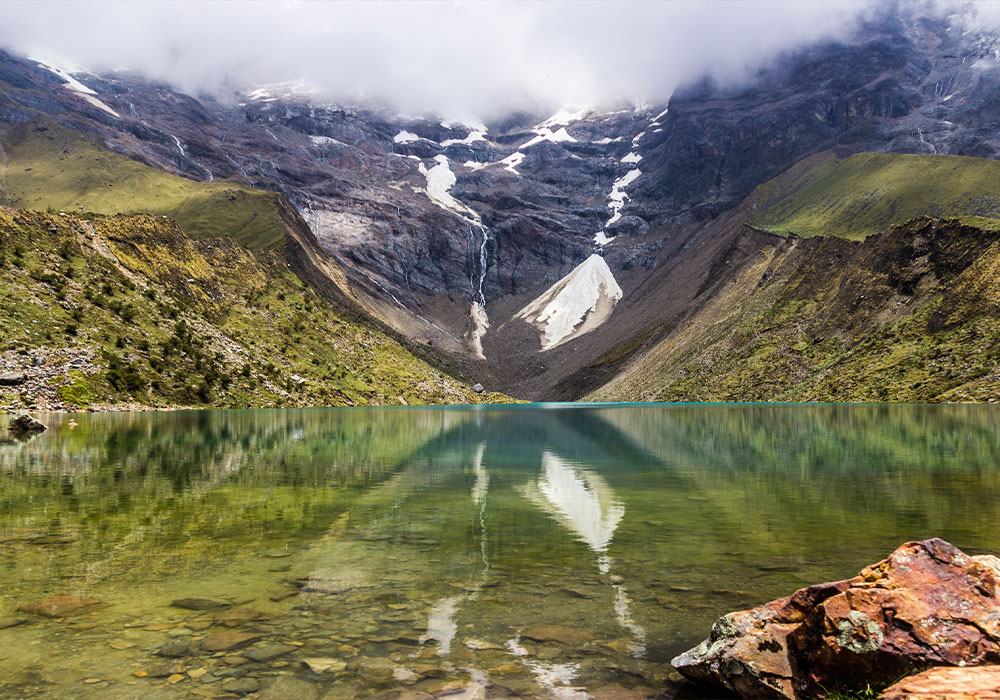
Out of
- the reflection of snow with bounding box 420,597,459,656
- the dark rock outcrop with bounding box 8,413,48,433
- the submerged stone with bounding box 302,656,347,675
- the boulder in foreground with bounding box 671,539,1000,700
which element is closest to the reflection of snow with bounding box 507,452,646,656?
the reflection of snow with bounding box 420,597,459,656

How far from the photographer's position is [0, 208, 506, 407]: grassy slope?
88.6 meters

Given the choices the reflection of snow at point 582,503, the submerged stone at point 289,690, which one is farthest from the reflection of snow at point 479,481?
the submerged stone at point 289,690

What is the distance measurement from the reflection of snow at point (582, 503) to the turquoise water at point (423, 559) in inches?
5.7

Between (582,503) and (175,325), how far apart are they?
111554mm

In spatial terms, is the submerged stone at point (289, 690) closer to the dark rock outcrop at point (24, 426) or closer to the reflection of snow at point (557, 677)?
the reflection of snow at point (557, 677)

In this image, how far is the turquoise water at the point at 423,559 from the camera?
28.4 feet

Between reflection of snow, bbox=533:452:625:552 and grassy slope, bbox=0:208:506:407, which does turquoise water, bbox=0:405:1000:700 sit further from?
grassy slope, bbox=0:208:506:407

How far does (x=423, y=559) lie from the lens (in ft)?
47.4

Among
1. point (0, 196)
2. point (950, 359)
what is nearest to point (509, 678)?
point (950, 359)

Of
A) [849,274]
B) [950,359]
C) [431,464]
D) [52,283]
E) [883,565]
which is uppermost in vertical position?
[849,274]

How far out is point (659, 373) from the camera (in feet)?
592

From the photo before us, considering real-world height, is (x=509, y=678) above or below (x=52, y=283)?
below

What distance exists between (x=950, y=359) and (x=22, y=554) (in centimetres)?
12944

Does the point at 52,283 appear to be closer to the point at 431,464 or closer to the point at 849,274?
the point at 431,464
